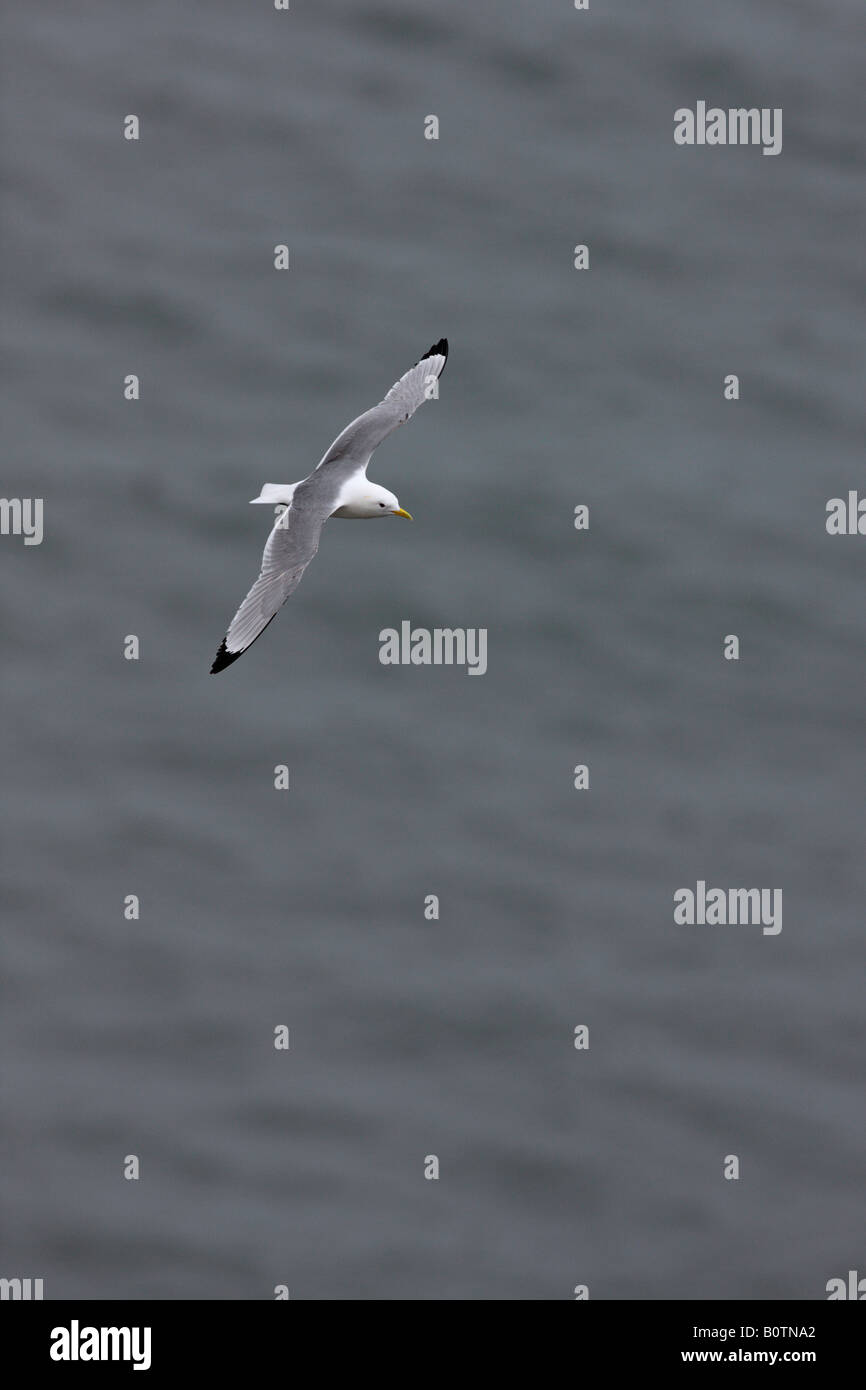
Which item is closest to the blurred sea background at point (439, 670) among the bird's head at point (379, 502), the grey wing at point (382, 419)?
the grey wing at point (382, 419)

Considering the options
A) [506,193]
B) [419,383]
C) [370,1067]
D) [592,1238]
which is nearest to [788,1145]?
[592,1238]

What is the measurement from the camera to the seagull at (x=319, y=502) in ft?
73.7

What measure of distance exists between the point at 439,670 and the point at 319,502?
6171 millimetres

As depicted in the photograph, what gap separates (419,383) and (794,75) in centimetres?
958

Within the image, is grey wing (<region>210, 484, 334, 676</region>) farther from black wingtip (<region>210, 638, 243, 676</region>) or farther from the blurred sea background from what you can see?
the blurred sea background

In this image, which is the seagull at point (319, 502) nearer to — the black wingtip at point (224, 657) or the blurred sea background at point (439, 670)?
the black wingtip at point (224, 657)

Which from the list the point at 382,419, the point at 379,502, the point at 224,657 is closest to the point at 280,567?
the point at 224,657

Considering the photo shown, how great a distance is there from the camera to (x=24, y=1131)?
1076 inches

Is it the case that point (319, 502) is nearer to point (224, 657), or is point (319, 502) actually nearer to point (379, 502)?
point (379, 502)

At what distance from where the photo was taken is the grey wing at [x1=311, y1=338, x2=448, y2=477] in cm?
2494

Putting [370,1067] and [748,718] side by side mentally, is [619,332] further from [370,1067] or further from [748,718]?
[370,1067]

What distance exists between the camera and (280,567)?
901 inches

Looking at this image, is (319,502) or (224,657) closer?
(224,657)
